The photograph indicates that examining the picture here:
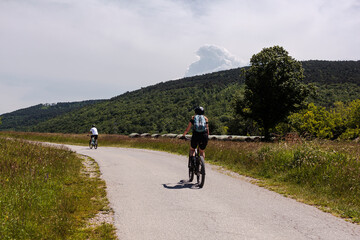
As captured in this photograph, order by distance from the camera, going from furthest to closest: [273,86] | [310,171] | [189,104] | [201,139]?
[189,104] < [273,86] < [310,171] < [201,139]

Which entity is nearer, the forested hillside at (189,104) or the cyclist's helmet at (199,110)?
the cyclist's helmet at (199,110)

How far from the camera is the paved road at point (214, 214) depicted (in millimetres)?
3961

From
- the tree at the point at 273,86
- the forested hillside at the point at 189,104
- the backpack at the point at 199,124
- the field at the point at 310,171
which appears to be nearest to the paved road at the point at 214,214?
the field at the point at 310,171

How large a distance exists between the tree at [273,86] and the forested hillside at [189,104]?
38.2 meters

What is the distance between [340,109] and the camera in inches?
1957

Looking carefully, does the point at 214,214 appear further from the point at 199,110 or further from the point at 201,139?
the point at 199,110

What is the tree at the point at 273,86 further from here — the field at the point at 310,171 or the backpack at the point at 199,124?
the backpack at the point at 199,124

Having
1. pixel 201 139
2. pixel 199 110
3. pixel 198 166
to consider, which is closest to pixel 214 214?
pixel 198 166

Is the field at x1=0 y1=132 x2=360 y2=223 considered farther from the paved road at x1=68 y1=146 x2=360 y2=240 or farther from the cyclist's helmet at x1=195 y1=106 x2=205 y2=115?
the cyclist's helmet at x1=195 y1=106 x2=205 y2=115

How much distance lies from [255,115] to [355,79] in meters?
88.4

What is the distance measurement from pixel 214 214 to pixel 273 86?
31.2m

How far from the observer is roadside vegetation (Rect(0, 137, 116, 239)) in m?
3.81

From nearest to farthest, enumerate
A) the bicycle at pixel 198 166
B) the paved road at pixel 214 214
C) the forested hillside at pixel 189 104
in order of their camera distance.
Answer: the paved road at pixel 214 214, the bicycle at pixel 198 166, the forested hillside at pixel 189 104

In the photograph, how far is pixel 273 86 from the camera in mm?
32844
